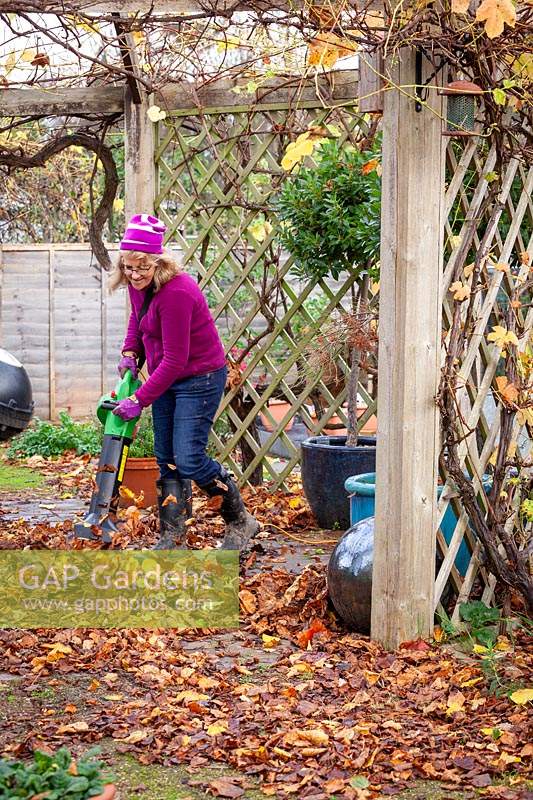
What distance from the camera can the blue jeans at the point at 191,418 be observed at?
177 inches

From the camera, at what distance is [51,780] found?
188cm

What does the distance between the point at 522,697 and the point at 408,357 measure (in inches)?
43.7

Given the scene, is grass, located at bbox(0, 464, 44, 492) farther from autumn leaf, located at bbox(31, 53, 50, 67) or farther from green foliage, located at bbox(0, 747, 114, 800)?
green foliage, located at bbox(0, 747, 114, 800)

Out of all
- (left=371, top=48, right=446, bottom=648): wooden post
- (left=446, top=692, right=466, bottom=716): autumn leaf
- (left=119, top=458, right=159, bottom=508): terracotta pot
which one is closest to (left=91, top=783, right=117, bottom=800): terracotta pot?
(left=446, top=692, right=466, bottom=716): autumn leaf

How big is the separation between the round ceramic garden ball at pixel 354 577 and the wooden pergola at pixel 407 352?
0.13 m

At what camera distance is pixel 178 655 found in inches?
138

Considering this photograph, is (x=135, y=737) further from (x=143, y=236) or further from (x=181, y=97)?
(x=181, y=97)

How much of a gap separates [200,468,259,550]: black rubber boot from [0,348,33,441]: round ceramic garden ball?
1.79m

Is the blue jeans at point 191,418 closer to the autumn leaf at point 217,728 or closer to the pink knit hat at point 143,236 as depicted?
the pink knit hat at point 143,236

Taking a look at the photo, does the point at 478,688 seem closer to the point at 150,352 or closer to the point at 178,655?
the point at 178,655

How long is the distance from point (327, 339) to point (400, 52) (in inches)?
87.8

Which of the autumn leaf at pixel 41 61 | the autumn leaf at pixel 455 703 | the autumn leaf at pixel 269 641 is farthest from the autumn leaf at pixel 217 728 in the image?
the autumn leaf at pixel 41 61

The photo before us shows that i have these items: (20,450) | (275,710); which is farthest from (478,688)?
(20,450)

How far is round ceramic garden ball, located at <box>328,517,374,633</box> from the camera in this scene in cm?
366
